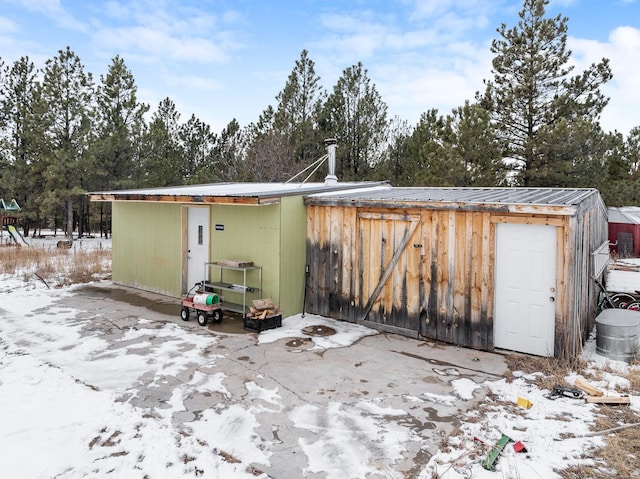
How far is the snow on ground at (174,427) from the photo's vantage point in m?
3.02

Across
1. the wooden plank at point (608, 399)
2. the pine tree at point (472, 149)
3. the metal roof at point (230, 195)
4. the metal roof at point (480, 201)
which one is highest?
the pine tree at point (472, 149)

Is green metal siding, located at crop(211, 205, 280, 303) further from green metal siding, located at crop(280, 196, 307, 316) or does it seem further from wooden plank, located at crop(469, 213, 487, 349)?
wooden plank, located at crop(469, 213, 487, 349)

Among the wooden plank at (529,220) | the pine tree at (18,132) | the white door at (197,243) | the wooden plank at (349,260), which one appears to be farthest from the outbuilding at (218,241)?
the pine tree at (18,132)

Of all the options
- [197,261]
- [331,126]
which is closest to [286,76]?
[331,126]

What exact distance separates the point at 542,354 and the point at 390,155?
1433 centimetres

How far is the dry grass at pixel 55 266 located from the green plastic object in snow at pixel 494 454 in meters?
9.37

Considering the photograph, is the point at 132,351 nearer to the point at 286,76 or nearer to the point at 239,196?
the point at 239,196

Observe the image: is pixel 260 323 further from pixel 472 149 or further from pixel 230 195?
pixel 472 149

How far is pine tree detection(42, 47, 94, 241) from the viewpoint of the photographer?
17.9 m

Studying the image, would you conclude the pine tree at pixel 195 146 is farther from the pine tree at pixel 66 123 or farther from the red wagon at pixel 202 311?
the red wagon at pixel 202 311

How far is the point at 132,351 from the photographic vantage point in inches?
213

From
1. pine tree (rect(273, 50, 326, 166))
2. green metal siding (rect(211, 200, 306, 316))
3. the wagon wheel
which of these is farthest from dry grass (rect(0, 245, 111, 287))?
pine tree (rect(273, 50, 326, 166))

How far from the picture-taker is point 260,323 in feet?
20.8

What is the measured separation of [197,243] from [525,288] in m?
5.74
